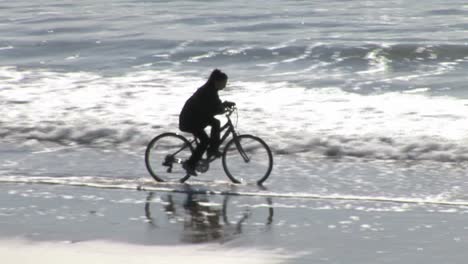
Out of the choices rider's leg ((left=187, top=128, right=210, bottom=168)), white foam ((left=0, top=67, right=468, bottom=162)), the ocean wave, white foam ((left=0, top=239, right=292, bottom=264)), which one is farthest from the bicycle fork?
white foam ((left=0, top=239, right=292, bottom=264))

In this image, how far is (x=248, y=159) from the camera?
14164mm

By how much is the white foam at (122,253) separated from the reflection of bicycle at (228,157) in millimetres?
3789

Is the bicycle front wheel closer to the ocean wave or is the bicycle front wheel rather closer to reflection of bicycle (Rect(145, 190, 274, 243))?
reflection of bicycle (Rect(145, 190, 274, 243))

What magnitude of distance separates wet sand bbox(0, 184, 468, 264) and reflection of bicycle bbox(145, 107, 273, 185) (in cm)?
97

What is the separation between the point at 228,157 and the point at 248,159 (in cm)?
26

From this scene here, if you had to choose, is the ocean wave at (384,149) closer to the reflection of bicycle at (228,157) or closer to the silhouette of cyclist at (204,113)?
the reflection of bicycle at (228,157)

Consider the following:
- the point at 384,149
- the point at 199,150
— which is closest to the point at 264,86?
the point at 384,149

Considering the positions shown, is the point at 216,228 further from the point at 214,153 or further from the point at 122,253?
the point at 214,153

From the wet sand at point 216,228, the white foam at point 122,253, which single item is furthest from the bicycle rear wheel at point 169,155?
the white foam at point 122,253

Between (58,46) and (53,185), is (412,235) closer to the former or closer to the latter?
(53,185)

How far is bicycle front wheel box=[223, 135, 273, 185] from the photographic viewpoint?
14.1 metres

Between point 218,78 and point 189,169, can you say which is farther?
point 189,169

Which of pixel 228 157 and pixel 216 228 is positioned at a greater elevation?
pixel 228 157

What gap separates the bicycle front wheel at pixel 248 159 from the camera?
14.1 meters
